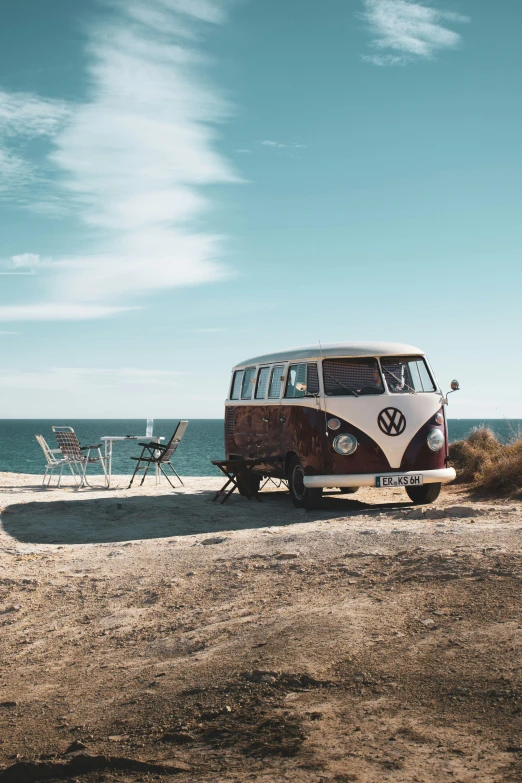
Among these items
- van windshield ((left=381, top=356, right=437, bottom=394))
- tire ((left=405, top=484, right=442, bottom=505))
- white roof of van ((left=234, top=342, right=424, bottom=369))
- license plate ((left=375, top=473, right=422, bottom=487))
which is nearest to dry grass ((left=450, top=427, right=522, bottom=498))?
tire ((left=405, top=484, right=442, bottom=505))

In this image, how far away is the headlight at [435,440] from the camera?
39.2ft

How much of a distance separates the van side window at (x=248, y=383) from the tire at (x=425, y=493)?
3347 millimetres

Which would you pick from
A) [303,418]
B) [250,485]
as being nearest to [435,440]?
[303,418]

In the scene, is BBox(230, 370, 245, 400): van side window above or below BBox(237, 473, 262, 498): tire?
above

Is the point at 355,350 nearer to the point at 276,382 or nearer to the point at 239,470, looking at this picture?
the point at 276,382

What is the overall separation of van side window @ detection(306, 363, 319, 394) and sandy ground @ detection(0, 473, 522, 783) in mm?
2892

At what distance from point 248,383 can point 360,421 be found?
3441mm

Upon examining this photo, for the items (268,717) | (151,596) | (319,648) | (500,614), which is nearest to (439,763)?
(268,717)

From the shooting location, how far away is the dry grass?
45.2 feet

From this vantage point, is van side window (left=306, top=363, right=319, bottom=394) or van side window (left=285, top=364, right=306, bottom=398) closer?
van side window (left=306, top=363, right=319, bottom=394)

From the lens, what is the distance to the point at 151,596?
7055 millimetres

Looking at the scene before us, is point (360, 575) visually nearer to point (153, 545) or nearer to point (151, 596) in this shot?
point (151, 596)

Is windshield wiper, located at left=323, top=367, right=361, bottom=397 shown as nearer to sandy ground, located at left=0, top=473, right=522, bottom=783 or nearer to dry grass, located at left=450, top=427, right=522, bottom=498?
sandy ground, located at left=0, top=473, right=522, bottom=783

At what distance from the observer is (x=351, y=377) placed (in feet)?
39.1
